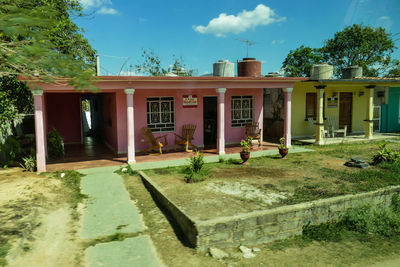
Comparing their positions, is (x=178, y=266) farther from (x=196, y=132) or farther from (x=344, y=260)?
(x=196, y=132)

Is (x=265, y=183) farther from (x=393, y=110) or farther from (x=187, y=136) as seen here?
(x=393, y=110)

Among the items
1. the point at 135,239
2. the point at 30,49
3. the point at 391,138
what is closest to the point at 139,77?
the point at 135,239

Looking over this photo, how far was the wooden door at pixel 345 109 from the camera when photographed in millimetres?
15664

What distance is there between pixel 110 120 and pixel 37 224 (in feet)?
24.6

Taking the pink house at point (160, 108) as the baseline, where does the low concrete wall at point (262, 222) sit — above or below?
below

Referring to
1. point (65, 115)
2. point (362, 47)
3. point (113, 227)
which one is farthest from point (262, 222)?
point (362, 47)

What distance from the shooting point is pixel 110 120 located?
12594mm

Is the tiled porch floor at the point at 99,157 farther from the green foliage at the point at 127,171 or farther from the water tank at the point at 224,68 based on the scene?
the water tank at the point at 224,68

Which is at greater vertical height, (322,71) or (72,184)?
(322,71)

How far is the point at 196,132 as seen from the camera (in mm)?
12289

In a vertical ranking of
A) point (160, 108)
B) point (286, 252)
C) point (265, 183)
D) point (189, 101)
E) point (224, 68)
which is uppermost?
point (224, 68)

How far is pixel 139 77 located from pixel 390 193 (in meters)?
6.85

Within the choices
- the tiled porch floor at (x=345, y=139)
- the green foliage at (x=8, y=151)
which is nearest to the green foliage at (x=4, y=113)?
the green foliage at (x=8, y=151)

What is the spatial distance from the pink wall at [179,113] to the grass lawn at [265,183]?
284 centimetres
